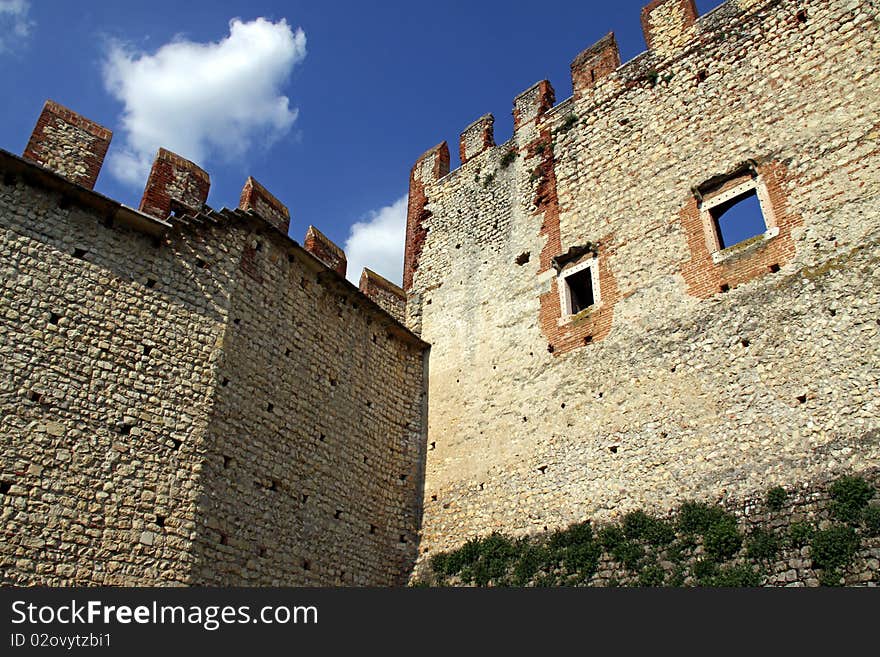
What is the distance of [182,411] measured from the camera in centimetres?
825

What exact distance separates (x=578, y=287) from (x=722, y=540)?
4581 millimetres

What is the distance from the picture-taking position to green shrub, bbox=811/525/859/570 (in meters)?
6.61

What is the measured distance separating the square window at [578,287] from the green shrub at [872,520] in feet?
15.1

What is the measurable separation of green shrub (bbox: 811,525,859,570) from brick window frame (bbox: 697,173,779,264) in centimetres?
359

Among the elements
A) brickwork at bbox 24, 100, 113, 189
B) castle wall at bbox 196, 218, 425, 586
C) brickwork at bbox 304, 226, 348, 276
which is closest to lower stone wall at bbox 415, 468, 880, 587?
castle wall at bbox 196, 218, 425, 586

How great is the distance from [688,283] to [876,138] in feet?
8.53

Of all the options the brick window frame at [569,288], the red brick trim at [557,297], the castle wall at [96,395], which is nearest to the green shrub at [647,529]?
the red brick trim at [557,297]

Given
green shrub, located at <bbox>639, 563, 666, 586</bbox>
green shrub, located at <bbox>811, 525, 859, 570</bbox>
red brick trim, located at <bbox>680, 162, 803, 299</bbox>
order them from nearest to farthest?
1. green shrub, located at <bbox>811, 525, 859, 570</bbox>
2. green shrub, located at <bbox>639, 563, 666, 586</bbox>
3. red brick trim, located at <bbox>680, 162, 803, 299</bbox>

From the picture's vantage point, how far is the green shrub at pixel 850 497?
268 inches

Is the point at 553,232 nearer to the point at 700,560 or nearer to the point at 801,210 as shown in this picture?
the point at 801,210

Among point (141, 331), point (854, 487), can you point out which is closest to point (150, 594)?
point (141, 331)

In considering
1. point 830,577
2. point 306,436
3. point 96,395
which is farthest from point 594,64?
point 96,395

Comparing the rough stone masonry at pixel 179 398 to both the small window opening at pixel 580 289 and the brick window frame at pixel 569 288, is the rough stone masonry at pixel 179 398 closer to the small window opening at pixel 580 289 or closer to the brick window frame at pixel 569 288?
the brick window frame at pixel 569 288

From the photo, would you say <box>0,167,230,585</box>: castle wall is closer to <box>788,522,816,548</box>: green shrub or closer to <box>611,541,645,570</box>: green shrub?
<box>611,541,645,570</box>: green shrub
